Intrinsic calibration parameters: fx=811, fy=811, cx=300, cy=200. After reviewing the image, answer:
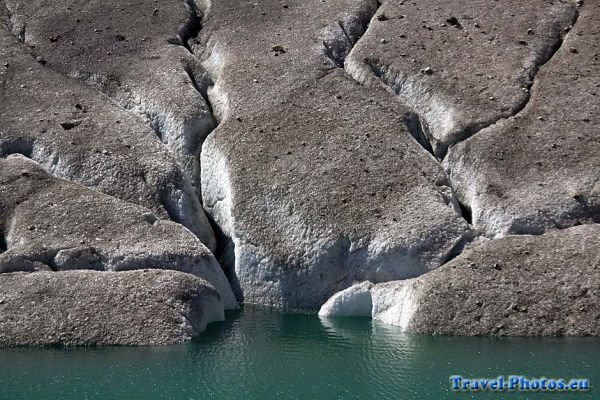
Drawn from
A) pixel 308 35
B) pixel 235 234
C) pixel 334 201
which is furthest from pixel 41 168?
pixel 308 35

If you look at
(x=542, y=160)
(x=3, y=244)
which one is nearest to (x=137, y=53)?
(x=3, y=244)

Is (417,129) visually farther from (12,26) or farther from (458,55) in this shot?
(12,26)

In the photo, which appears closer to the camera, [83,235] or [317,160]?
[83,235]

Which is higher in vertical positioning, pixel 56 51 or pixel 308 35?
pixel 308 35

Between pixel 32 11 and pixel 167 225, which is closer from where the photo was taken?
pixel 167 225

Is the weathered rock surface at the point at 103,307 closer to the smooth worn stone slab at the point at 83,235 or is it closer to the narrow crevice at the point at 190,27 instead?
the smooth worn stone slab at the point at 83,235

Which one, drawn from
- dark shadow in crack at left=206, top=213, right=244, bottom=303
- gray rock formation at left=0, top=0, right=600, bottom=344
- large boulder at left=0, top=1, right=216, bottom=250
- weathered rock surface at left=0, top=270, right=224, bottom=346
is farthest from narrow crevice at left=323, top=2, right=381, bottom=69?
weathered rock surface at left=0, top=270, right=224, bottom=346

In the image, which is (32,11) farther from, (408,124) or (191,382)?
(191,382)
